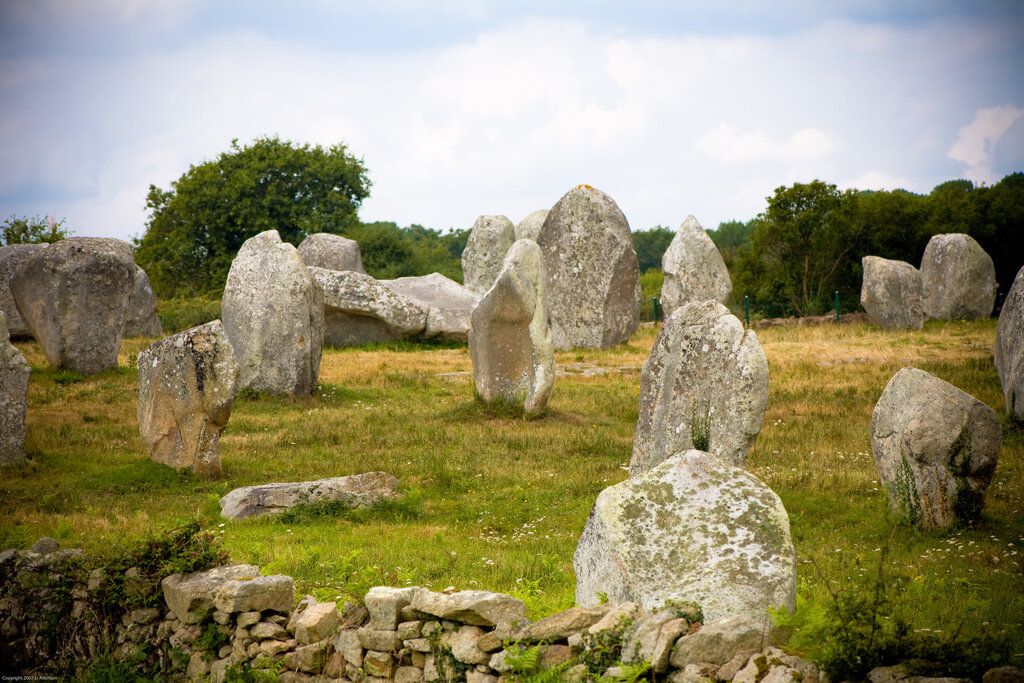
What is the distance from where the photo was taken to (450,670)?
486 centimetres

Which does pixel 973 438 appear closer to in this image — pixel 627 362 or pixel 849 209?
pixel 627 362

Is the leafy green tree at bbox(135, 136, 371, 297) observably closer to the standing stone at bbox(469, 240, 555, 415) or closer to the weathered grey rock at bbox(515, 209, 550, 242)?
the weathered grey rock at bbox(515, 209, 550, 242)

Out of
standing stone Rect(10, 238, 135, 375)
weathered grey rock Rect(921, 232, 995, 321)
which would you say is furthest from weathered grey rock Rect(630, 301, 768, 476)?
weathered grey rock Rect(921, 232, 995, 321)

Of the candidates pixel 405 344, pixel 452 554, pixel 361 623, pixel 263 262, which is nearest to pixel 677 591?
pixel 361 623

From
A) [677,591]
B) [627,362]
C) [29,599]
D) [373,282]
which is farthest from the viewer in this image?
[373,282]

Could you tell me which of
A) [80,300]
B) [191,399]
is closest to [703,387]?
[191,399]

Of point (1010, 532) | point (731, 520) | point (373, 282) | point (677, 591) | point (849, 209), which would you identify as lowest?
point (1010, 532)

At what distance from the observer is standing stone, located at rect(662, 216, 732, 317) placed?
1097 inches

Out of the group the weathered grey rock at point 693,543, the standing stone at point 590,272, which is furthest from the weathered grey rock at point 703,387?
the standing stone at point 590,272

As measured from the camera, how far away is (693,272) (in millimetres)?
27906

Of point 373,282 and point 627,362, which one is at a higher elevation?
point 373,282

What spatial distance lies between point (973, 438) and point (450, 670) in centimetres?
548

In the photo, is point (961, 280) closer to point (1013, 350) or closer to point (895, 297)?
point (895, 297)

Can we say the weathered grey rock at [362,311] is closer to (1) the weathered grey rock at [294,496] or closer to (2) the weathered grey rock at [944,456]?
(1) the weathered grey rock at [294,496]
